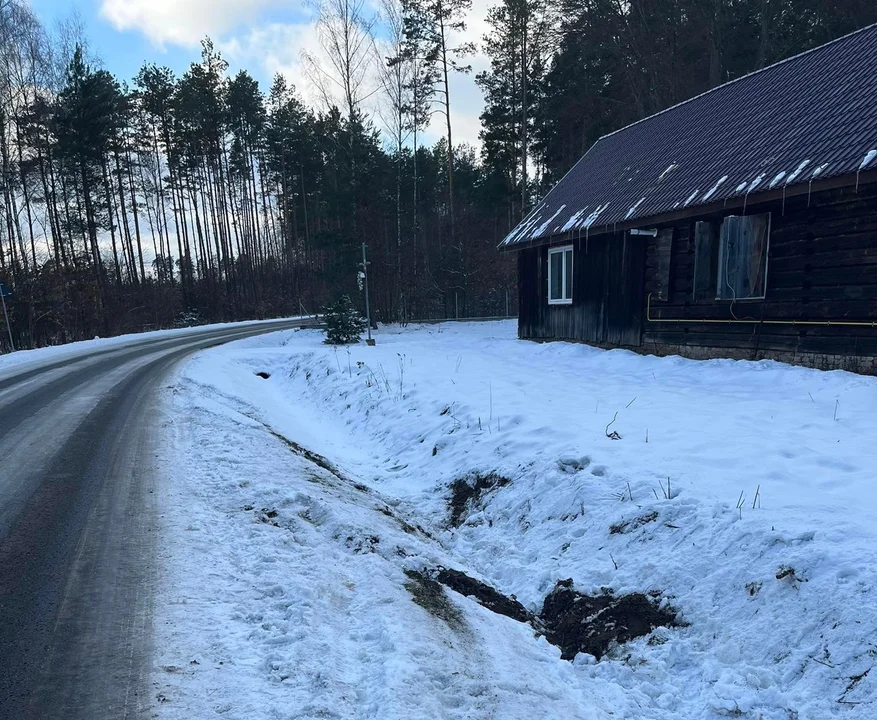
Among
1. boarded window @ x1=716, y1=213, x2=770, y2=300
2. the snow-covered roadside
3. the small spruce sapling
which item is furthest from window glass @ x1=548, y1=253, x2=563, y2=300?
the snow-covered roadside

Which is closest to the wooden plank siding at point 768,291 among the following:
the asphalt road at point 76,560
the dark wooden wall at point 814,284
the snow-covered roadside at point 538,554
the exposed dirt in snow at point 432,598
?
the dark wooden wall at point 814,284

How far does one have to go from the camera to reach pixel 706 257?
33.3 feet

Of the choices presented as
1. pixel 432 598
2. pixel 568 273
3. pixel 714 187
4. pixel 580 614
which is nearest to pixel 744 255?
pixel 714 187

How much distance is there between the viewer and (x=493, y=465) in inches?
231

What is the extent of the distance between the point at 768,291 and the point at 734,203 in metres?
1.69

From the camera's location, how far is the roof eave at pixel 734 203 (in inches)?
291

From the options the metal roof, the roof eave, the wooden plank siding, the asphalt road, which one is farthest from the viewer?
the metal roof

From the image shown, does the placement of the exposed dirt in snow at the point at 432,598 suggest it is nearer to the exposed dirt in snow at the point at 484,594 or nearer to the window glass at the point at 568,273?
the exposed dirt in snow at the point at 484,594

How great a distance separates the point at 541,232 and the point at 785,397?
26.7 feet

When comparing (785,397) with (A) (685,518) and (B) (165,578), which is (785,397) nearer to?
(A) (685,518)

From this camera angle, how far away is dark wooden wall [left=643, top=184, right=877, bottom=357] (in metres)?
7.96

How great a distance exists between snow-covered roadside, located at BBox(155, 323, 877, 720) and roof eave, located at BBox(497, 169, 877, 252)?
9.02 ft

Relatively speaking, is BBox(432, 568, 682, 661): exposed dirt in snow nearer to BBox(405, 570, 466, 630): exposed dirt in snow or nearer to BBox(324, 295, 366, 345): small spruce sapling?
BBox(405, 570, 466, 630): exposed dirt in snow

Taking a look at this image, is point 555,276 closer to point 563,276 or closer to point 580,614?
point 563,276
